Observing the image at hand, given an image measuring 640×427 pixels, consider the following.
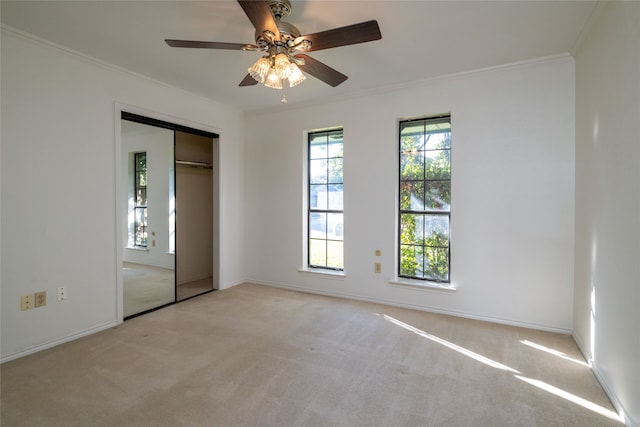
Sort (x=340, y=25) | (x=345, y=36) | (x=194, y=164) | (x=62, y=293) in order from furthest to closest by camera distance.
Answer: (x=194, y=164)
(x=62, y=293)
(x=340, y=25)
(x=345, y=36)

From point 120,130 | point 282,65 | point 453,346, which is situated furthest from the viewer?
point 120,130

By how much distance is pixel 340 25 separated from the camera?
2.41 metres

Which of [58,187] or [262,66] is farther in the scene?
[58,187]

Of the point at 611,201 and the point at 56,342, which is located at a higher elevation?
the point at 611,201

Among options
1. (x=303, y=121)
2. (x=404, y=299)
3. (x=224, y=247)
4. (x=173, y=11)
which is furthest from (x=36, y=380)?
(x=303, y=121)

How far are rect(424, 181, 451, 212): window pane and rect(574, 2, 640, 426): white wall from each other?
45.1 inches

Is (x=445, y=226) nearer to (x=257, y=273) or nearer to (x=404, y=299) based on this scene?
(x=404, y=299)

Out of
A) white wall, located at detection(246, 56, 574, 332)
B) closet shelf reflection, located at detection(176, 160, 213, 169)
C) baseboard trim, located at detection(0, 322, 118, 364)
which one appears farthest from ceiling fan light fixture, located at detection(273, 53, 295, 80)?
baseboard trim, located at detection(0, 322, 118, 364)

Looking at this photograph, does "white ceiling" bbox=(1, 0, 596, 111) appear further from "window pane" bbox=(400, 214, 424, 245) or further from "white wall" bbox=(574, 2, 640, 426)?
"window pane" bbox=(400, 214, 424, 245)

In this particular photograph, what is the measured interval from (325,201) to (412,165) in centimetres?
125

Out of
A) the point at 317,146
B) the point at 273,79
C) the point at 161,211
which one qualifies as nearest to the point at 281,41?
the point at 273,79

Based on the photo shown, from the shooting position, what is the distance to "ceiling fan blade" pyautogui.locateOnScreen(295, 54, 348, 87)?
230 centimetres

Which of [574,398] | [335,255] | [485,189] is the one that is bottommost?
[574,398]

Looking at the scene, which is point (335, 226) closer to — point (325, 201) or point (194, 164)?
point (325, 201)
